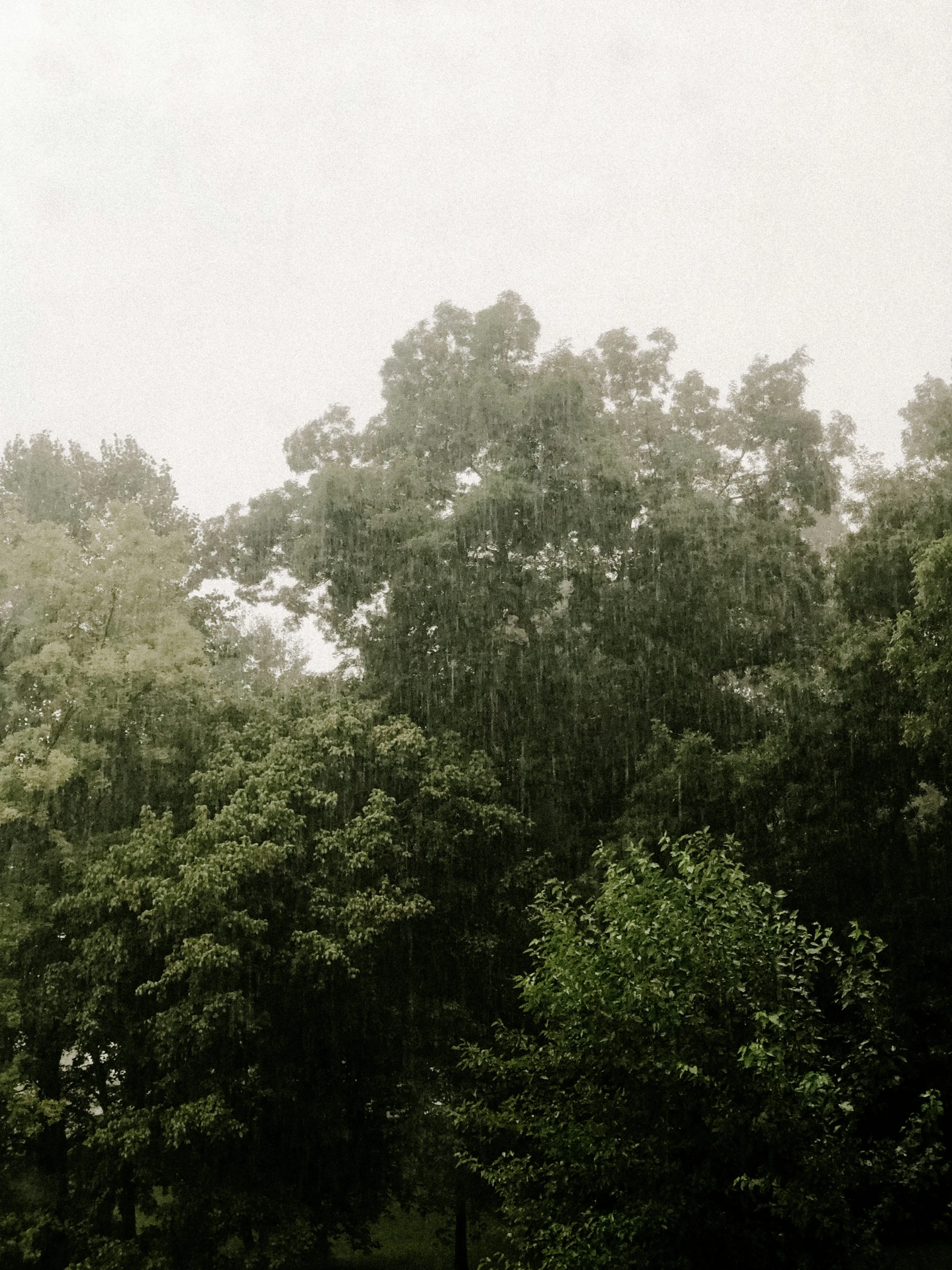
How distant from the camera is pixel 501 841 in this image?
741 inches

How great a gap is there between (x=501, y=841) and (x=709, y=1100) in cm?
1022

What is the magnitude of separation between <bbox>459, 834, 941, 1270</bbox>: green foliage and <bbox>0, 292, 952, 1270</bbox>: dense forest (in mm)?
47

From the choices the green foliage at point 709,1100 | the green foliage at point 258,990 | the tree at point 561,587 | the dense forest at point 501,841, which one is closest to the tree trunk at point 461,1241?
the dense forest at point 501,841

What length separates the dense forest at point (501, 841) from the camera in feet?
29.7

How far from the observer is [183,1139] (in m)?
14.2

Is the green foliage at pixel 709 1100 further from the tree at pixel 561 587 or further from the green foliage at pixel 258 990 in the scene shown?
the tree at pixel 561 587

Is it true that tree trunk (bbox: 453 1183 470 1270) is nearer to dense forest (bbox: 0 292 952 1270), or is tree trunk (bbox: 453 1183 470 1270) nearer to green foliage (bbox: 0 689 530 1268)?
dense forest (bbox: 0 292 952 1270)

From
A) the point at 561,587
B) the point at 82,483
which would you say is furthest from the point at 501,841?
the point at 82,483

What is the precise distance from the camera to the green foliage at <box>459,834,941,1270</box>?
812cm

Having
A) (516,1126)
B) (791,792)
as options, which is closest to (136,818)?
(516,1126)

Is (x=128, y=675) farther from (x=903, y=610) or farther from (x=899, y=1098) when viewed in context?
(x=899, y=1098)

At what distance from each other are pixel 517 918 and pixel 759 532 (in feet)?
31.0

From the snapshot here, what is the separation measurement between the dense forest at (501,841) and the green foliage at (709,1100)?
47 mm

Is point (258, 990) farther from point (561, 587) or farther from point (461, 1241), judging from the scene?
point (561, 587)
